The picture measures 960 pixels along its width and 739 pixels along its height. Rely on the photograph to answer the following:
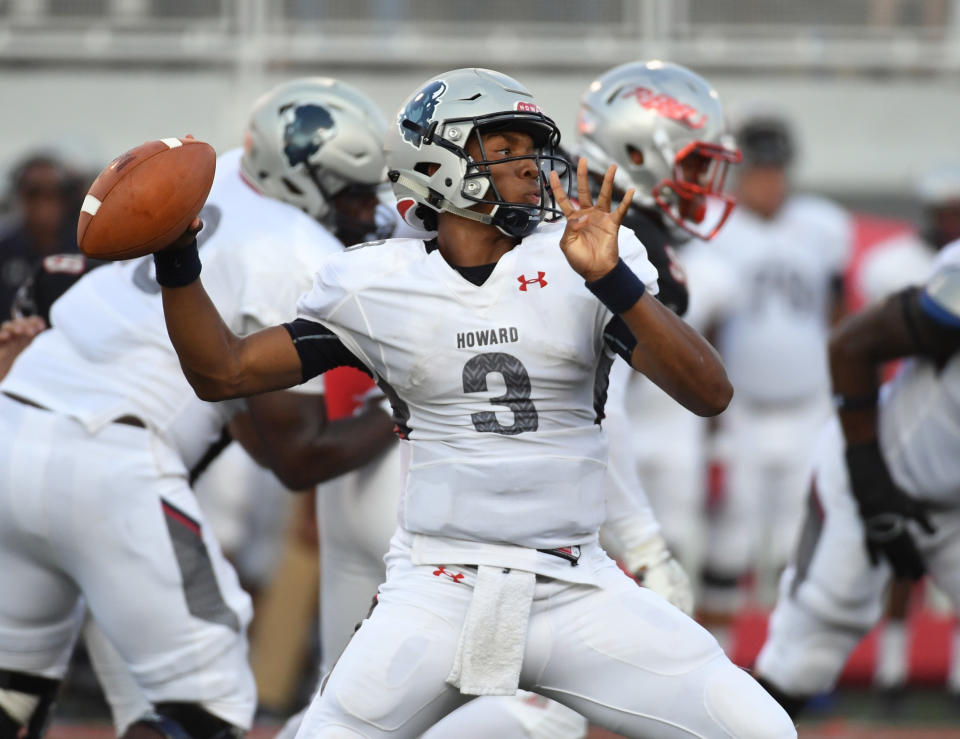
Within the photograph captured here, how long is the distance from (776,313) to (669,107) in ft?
11.6

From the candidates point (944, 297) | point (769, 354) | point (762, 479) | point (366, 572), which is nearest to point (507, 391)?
point (366, 572)

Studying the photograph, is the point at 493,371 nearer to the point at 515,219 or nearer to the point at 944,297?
the point at 515,219

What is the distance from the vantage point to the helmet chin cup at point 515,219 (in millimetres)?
3162

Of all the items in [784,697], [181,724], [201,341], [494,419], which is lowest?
[784,697]

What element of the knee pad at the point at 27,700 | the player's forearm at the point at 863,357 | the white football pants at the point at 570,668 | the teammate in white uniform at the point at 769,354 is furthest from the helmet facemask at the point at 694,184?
the teammate in white uniform at the point at 769,354

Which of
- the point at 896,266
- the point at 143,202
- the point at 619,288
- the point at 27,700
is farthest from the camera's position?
the point at 896,266

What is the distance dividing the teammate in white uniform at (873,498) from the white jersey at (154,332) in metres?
1.53

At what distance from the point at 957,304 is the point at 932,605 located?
3.90 meters

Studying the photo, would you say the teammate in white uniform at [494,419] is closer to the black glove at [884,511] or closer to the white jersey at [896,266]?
the black glove at [884,511]

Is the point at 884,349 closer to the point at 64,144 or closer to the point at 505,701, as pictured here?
the point at 505,701

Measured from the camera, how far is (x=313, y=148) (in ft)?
13.6

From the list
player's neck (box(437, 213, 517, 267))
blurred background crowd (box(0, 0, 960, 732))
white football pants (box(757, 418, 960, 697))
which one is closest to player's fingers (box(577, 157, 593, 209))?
player's neck (box(437, 213, 517, 267))

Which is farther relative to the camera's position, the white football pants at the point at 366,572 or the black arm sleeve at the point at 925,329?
the black arm sleeve at the point at 925,329

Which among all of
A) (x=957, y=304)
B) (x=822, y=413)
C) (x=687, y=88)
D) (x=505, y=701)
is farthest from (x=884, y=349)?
(x=822, y=413)
